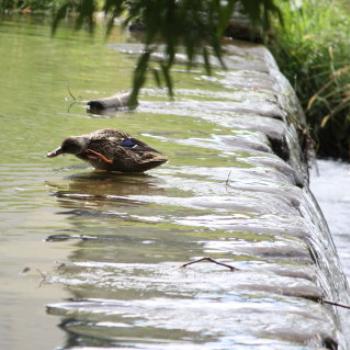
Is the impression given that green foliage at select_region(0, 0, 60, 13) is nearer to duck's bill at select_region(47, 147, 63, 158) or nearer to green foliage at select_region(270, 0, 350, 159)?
duck's bill at select_region(47, 147, 63, 158)

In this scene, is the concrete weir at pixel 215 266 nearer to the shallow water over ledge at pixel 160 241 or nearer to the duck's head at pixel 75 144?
the shallow water over ledge at pixel 160 241

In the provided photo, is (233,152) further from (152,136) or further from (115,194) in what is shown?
(115,194)

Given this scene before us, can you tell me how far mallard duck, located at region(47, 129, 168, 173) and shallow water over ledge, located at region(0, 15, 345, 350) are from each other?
72mm

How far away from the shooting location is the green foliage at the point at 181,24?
2.48 m

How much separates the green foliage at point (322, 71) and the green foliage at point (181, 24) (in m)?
10.2

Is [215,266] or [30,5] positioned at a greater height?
[215,266]

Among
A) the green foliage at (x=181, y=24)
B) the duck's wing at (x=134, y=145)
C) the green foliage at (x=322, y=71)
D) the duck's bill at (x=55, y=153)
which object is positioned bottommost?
the green foliage at (x=322, y=71)

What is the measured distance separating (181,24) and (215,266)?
6.68 ft

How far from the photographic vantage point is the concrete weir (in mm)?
3670

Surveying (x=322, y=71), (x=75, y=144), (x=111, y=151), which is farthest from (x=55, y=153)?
(x=322, y=71)

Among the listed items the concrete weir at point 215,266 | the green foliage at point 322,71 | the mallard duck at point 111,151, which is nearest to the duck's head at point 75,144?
the mallard duck at point 111,151

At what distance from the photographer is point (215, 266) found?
4.43 m

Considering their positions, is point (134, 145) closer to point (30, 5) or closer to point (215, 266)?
point (215, 266)

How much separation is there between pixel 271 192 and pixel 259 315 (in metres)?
2.27
